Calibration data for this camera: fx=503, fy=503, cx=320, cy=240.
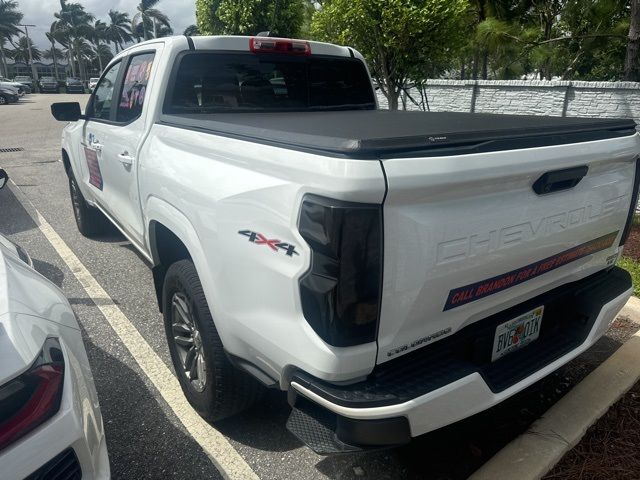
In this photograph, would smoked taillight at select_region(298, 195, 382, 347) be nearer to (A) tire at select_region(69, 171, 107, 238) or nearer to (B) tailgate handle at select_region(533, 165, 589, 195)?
(B) tailgate handle at select_region(533, 165, 589, 195)

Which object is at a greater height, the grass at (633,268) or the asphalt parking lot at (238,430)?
the asphalt parking lot at (238,430)

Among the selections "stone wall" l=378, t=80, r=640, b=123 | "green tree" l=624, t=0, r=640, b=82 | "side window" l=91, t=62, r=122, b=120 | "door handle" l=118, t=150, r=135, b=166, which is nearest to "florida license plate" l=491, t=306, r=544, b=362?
"door handle" l=118, t=150, r=135, b=166

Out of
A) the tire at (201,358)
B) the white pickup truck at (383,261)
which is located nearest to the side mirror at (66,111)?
the white pickup truck at (383,261)

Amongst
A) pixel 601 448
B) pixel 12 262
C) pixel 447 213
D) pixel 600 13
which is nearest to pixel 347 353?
pixel 447 213

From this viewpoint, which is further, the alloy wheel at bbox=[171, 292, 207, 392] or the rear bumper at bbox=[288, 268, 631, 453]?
the alloy wheel at bbox=[171, 292, 207, 392]

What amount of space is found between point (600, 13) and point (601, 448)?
401 inches

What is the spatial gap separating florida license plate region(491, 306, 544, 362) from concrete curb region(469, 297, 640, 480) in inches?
19.9

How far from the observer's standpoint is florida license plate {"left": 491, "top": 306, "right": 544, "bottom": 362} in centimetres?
209

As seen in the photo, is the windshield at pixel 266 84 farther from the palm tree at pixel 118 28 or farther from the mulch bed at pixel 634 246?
the palm tree at pixel 118 28

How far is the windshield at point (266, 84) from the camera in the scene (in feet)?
10.7

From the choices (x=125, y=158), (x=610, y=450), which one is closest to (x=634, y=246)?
(x=610, y=450)

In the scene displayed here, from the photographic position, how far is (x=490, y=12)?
15812 millimetres

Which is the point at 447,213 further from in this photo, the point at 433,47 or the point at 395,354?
the point at 433,47

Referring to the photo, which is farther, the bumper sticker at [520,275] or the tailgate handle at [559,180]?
the tailgate handle at [559,180]
